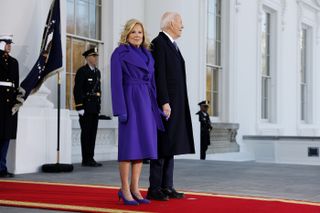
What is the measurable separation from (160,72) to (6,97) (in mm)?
2930

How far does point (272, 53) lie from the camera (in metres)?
17.5

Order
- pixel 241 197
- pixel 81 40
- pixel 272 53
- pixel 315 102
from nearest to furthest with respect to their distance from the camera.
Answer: pixel 241 197 → pixel 81 40 → pixel 272 53 → pixel 315 102

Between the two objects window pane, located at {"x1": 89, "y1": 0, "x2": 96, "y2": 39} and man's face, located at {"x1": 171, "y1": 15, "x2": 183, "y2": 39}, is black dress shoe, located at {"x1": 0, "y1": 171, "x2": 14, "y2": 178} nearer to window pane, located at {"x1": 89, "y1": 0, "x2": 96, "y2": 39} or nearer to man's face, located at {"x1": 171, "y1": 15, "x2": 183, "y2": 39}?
man's face, located at {"x1": 171, "y1": 15, "x2": 183, "y2": 39}

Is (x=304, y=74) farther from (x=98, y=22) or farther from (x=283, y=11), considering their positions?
(x=98, y=22)

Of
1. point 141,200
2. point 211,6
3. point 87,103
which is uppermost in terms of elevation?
point 211,6

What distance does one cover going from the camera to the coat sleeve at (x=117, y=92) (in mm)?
4852

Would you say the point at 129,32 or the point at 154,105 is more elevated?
the point at 129,32

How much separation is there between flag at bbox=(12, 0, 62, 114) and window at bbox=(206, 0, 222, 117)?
6.42m

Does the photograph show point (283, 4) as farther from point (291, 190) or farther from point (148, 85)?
point (148, 85)

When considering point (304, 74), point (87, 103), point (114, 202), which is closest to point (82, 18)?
point (87, 103)

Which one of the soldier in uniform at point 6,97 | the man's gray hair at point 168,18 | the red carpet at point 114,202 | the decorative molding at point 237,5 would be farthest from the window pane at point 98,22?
the man's gray hair at point 168,18

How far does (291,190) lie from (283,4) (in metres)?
12.3

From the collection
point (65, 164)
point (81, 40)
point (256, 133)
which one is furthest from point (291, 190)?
point (256, 133)

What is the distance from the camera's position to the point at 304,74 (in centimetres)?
2044
